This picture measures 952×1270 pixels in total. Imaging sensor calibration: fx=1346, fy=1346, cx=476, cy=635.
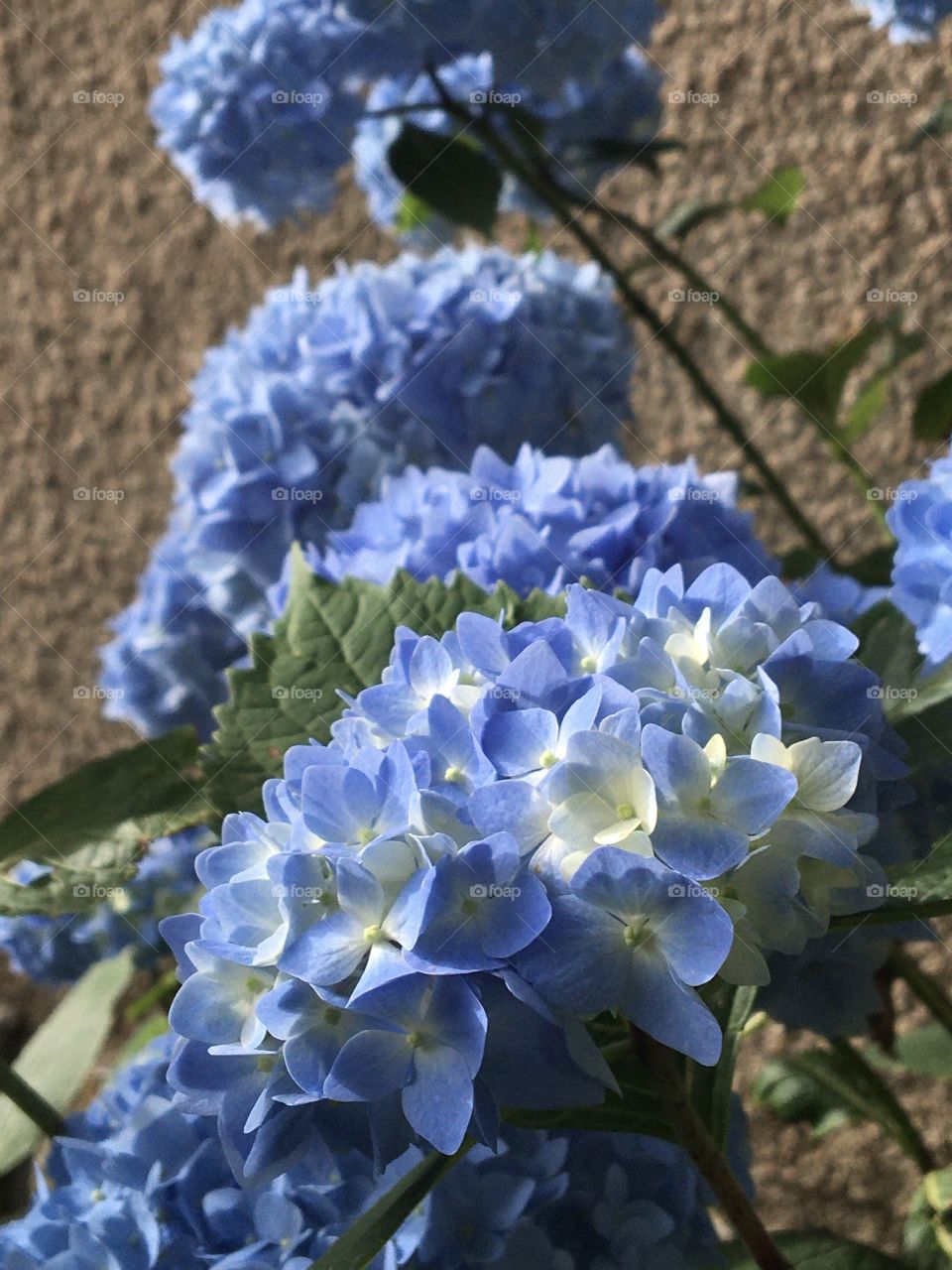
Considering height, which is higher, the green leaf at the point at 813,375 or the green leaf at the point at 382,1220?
the green leaf at the point at 813,375

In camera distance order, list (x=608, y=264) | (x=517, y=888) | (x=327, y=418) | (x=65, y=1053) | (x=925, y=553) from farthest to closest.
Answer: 1. (x=608, y=264)
2. (x=327, y=418)
3. (x=65, y=1053)
4. (x=925, y=553)
5. (x=517, y=888)

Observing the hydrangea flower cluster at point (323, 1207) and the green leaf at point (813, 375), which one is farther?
the green leaf at point (813, 375)

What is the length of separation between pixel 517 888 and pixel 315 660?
149mm

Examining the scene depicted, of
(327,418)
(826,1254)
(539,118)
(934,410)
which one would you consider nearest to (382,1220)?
(826,1254)

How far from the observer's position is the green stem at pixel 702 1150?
0.31m

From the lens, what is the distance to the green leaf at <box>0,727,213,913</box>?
0.39 meters

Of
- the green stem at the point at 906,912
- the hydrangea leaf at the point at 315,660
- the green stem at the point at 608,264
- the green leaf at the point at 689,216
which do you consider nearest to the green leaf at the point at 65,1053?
the hydrangea leaf at the point at 315,660

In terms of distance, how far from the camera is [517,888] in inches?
10.4

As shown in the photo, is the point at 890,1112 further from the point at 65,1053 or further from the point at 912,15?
the point at 912,15

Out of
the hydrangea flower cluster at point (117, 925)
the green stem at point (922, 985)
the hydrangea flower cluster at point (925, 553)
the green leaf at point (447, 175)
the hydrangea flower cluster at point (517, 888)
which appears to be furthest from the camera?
the green leaf at point (447, 175)

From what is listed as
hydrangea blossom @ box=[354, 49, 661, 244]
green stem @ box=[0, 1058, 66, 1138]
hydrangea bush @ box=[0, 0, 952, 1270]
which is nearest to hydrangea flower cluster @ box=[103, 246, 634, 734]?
hydrangea bush @ box=[0, 0, 952, 1270]

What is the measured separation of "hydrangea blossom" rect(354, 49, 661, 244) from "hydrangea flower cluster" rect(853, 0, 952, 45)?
148 mm

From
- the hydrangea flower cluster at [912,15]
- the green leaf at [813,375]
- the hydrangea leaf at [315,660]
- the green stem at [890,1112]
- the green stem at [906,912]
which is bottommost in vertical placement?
the green stem at [890,1112]

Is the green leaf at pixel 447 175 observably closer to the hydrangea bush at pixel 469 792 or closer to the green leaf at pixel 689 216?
the hydrangea bush at pixel 469 792
